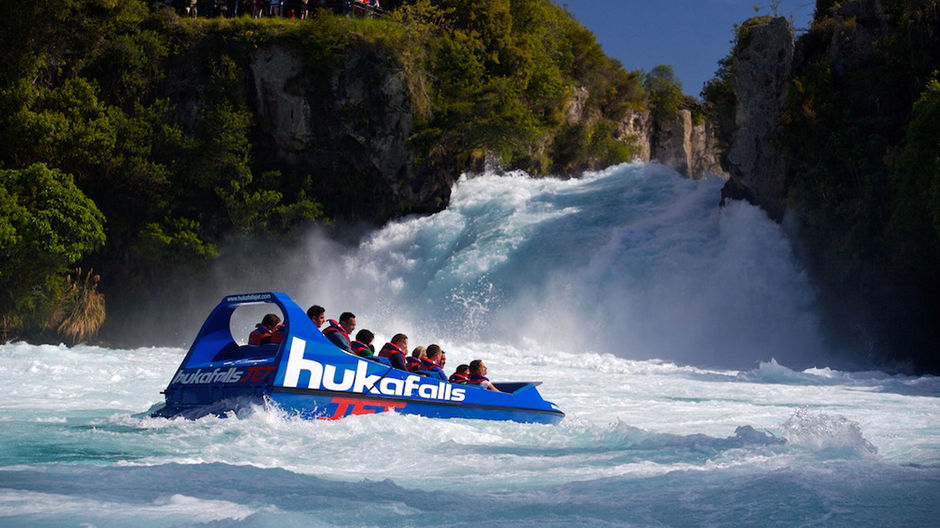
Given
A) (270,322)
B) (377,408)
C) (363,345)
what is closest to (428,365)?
(363,345)

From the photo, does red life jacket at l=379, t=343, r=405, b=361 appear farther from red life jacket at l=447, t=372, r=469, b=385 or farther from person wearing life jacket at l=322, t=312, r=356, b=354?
red life jacket at l=447, t=372, r=469, b=385

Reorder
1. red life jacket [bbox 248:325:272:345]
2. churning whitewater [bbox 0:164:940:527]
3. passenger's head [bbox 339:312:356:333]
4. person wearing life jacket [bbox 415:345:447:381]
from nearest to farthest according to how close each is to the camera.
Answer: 1. churning whitewater [bbox 0:164:940:527]
2. red life jacket [bbox 248:325:272:345]
3. passenger's head [bbox 339:312:356:333]
4. person wearing life jacket [bbox 415:345:447:381]

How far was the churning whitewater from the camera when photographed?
7.34 meters

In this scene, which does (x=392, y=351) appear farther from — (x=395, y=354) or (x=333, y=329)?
(x=333, y=329)

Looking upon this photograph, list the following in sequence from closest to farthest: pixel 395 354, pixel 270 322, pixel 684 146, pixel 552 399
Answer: pixel 395 354 → pixel 270 322 → pixel 552 399 → pixel 684 146

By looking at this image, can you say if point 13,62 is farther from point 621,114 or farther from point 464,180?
point 621,114

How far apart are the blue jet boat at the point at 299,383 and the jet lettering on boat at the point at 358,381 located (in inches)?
0.4

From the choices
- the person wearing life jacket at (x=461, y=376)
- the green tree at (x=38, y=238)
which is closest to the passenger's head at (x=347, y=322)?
the person wearing life jacket at (x=461, y=376)

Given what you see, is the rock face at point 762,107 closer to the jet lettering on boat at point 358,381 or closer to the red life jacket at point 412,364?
the red life jacket at point 412,364

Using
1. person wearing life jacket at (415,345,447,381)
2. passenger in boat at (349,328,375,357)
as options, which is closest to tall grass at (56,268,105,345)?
passenger in boat at (349,328,375,357)

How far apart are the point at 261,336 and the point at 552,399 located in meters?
5.65

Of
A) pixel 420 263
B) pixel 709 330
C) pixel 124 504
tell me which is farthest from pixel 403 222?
pixel 124 504

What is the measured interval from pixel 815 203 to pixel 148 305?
18762 millimetres

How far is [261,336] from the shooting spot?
39.6ft
